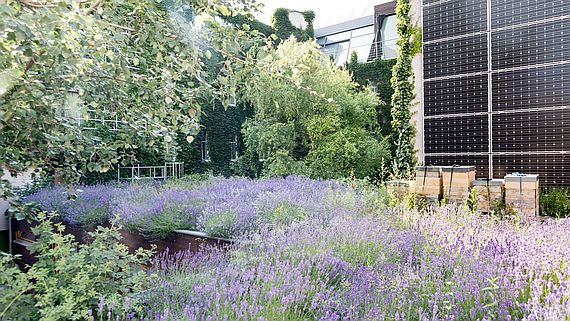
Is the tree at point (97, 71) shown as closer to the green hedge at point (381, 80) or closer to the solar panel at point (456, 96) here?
the solar panel at point (456, 96)

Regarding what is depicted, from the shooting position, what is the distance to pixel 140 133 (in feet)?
11.0

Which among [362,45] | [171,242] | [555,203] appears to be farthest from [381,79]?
[171,242]

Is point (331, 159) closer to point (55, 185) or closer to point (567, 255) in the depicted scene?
point (55, 185)

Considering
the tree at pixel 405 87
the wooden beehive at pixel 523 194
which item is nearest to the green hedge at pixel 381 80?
the tree at pixel 405 87

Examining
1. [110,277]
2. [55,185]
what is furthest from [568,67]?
[55,185]

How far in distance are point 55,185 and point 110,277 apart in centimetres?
918

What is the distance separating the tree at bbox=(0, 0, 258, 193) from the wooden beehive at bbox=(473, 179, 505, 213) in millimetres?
5644

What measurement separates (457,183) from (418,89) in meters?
5.93

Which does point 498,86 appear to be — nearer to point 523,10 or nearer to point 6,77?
point 523,10

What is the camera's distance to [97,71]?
3271mm

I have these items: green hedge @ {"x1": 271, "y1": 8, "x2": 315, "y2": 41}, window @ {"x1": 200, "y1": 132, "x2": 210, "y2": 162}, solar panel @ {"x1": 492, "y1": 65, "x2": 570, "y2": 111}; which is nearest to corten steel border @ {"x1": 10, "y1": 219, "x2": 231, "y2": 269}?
solar panel @ {"x1": 492, "y1": 65, "x2": 570, "y2": 111}

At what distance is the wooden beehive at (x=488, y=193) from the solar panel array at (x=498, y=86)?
3845 mm

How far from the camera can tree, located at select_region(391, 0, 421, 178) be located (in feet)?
41.8

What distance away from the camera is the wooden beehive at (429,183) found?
771 centimetres
